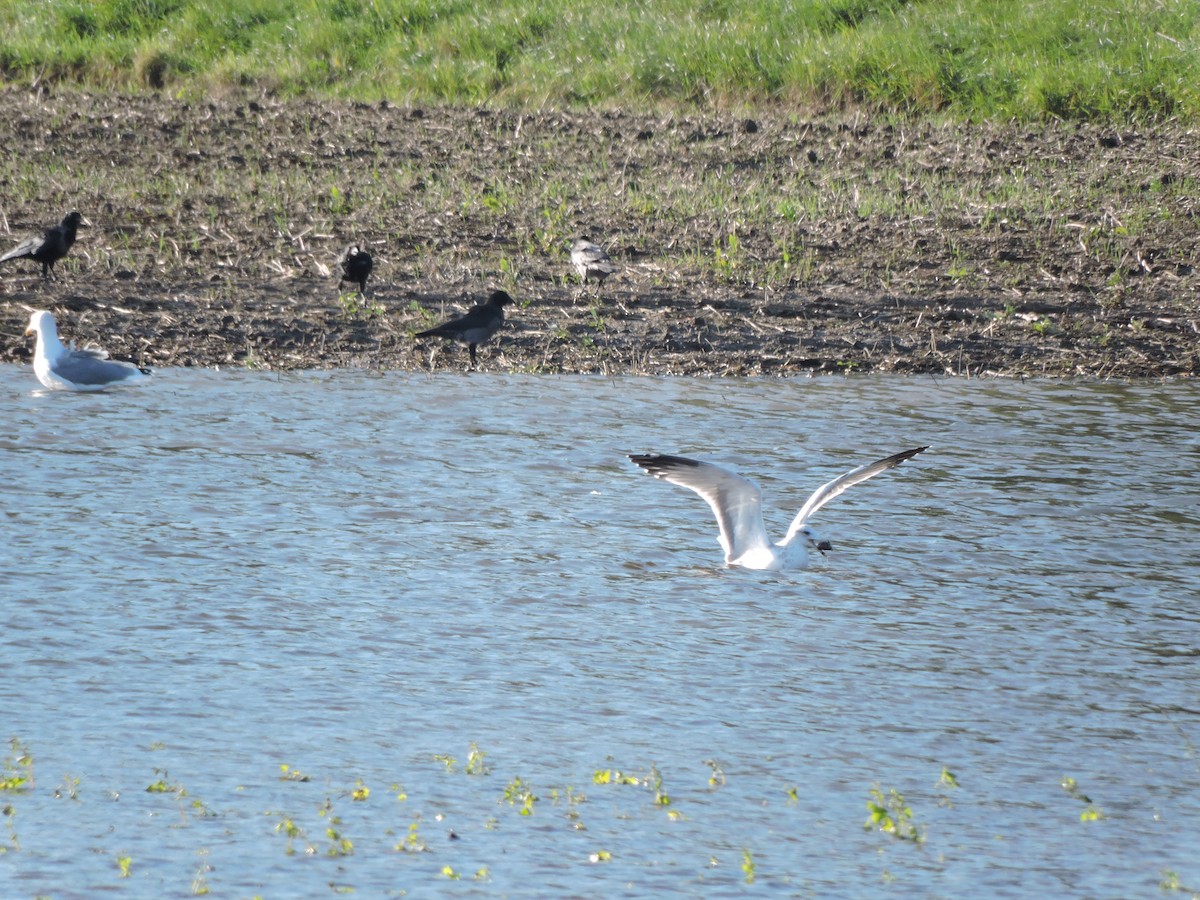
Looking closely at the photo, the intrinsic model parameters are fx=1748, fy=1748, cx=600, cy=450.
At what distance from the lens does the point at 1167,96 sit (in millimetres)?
19812

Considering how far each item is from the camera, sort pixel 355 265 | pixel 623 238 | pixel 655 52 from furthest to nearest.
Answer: pixel 655 52 < pixel 623 238 < pixel 355 265

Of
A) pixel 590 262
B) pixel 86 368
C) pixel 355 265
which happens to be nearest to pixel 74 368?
pixel 86 368

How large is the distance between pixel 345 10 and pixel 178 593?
1974 centimetres

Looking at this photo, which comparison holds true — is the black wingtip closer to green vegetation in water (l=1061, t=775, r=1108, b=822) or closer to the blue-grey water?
the blue-grey water

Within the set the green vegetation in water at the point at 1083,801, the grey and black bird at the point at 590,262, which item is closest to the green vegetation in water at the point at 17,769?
the green vegetation in water at the point at 1083,801

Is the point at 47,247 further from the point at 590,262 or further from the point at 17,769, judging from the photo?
the point at 17,769

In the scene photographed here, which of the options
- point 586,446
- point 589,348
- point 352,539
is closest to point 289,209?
point 589,348

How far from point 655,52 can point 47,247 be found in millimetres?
10937

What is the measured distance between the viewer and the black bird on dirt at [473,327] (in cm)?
1226

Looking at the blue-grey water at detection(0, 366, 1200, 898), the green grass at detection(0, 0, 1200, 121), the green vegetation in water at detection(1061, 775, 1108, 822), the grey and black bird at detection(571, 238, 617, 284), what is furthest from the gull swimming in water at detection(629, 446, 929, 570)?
the green grass at detection(0, 0, 1200, 121)

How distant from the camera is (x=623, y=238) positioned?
50.0 feet

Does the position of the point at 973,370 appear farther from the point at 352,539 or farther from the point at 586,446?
the point at 352,539

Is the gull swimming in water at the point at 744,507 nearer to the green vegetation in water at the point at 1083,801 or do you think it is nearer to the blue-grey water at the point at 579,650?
the blue-grey water at the point at 579,650

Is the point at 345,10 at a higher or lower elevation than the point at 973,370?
higher
